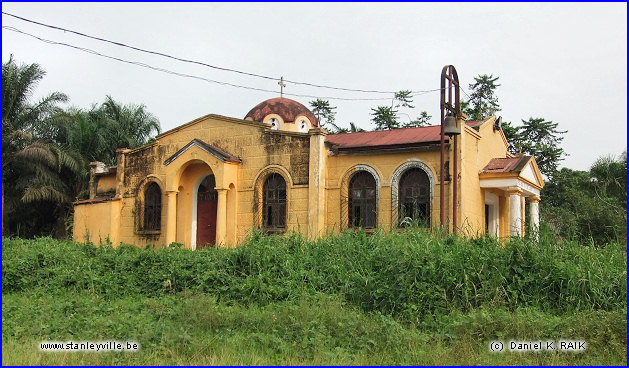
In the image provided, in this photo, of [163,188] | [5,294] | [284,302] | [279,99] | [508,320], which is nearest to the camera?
[508,320]

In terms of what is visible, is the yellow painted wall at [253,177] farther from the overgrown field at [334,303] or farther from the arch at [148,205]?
the overgrown field at [334,303]

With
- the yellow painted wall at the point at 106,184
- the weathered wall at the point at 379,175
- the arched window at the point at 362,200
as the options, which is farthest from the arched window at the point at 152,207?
the arched window at the point at 362,200

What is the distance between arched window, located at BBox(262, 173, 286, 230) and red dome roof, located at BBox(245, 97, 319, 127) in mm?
3777

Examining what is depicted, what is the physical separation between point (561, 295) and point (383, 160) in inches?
309

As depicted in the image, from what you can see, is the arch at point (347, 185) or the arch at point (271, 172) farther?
the arch at point (271, 172)

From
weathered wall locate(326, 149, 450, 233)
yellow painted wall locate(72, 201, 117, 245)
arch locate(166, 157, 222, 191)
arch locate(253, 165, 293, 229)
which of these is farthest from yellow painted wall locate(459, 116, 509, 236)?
yellow painted wall locate(72, 201, 117, 245)

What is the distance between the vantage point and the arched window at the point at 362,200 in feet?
50.4

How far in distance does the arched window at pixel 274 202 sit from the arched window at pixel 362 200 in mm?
1856

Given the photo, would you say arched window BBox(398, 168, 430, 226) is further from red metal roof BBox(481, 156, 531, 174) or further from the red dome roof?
the red dome roof

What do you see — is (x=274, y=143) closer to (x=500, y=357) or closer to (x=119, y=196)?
(x=119, y=196)

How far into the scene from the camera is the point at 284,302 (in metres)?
8.76

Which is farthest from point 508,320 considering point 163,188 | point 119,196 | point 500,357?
point 119,196

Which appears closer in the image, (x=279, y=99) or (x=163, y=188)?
(x=163, y=188)

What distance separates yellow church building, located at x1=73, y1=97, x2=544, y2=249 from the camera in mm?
14852
